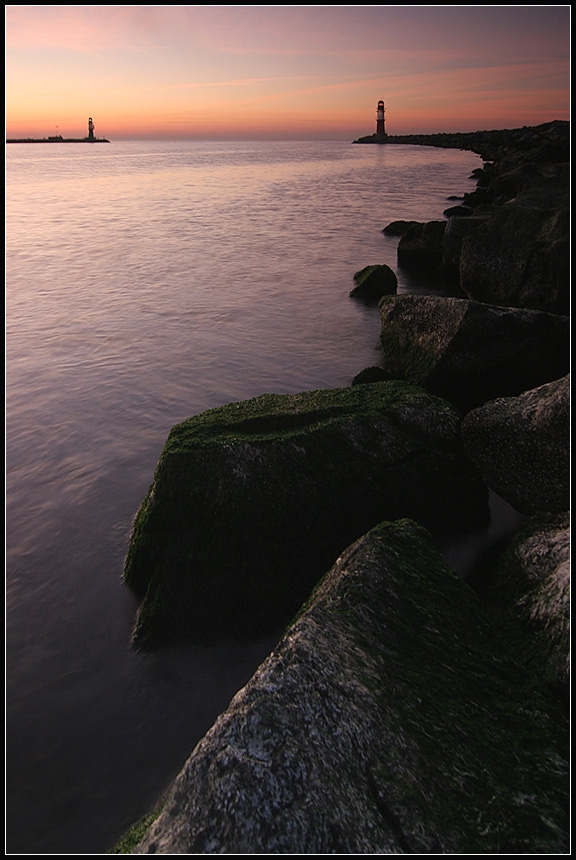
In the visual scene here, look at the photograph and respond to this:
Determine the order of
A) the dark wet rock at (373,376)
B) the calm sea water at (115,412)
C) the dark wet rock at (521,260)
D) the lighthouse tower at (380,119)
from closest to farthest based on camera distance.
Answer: the calm sea water at (115,412), the dark wet rock at (373,376), the dark wet rock at (521,260), the lighthouse tower at (380,119)

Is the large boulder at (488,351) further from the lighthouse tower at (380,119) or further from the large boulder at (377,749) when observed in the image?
the lighthouse tower at (380,119)

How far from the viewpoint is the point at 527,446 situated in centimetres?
489

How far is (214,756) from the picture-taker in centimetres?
215

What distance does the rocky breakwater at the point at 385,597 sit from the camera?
211cm

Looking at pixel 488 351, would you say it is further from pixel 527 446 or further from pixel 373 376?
pixel 527 446

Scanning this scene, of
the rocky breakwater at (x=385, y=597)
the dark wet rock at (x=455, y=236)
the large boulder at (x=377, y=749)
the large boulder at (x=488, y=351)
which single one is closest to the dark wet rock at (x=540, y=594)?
the rocky breakwater at (x=385, y=597)

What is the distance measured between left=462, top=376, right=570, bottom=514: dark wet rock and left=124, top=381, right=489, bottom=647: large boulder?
0.32 m

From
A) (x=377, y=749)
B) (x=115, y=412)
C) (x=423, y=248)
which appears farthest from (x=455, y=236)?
(x=377, y=749)

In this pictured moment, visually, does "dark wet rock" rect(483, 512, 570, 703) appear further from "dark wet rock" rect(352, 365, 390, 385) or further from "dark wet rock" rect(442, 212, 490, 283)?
"dark wet rock" rect(442, 212, 490, 283)

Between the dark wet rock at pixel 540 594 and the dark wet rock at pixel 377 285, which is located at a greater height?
the dark wet rock at pixel 377 285

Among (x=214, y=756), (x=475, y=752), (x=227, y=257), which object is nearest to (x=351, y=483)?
(x=475, y=752)

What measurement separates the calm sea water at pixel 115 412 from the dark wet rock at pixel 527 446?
2.47 m

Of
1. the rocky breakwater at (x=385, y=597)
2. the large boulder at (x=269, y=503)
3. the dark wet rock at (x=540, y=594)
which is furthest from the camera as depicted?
the large boulder at (x=269, y=503)

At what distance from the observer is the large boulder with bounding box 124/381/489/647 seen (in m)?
4.62
